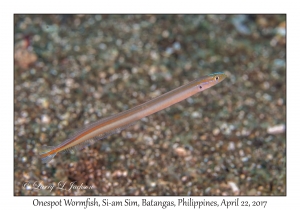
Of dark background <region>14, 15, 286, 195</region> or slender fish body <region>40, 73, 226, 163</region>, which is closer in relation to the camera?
slender fish body <region>40, 73, 226, 163</region>

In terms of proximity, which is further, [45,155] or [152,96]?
[152,96]

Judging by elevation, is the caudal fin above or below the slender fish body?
below

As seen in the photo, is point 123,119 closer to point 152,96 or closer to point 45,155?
point 45,155

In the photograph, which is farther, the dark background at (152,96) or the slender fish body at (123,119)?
the dark background at (152,96)

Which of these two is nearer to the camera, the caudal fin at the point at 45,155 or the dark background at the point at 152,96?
the caudal fin at the point at 45,155

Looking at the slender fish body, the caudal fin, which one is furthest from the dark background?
the slender fish body

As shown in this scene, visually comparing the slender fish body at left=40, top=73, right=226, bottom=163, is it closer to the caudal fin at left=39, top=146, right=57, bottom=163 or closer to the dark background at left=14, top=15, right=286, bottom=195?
the caudal fin at left=39, top=146, right=57, bottom=163

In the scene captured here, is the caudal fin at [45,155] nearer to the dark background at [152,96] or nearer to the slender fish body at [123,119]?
the slender fish body at [123,119]

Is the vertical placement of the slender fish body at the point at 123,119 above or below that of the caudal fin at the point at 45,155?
above

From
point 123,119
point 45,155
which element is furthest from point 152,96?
point 45,155

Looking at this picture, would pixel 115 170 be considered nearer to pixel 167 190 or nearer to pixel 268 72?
pixel 167 190

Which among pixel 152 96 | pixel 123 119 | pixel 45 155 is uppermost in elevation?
pixel 152 96

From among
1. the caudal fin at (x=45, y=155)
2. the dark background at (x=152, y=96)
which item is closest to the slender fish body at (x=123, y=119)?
the caudal fin at (x=45, y=155)
